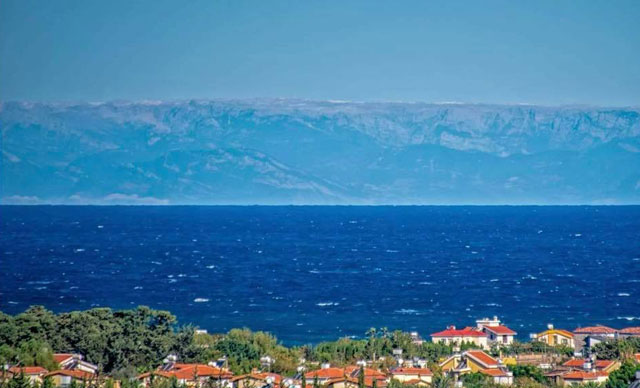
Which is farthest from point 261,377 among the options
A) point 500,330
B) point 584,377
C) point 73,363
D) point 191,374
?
point 500,330

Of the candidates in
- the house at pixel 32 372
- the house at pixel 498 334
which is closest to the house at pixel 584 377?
the house at pixel 498 334

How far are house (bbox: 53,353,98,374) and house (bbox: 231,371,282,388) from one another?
3919 millimetres

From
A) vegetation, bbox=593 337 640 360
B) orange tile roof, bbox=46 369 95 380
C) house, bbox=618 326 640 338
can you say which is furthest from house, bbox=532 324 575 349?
orange tile roof, bbox=46 369 95 380

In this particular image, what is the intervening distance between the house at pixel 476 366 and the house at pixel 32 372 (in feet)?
32.5

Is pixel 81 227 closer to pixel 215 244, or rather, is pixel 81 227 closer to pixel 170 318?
pixel 215 244

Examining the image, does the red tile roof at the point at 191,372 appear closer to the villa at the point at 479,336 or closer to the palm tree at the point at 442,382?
the palm tree at the point at 442,382

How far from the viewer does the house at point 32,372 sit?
2944 cm

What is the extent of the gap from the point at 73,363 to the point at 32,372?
273 cm

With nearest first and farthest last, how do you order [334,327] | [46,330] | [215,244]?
[46,330], [334,327], [215,244]

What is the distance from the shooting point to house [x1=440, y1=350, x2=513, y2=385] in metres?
32.3

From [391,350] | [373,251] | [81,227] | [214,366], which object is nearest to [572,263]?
[373,251]

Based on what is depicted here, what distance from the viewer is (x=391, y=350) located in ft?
126

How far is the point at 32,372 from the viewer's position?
3028 cm

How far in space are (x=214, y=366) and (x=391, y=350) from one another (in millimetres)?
6568
